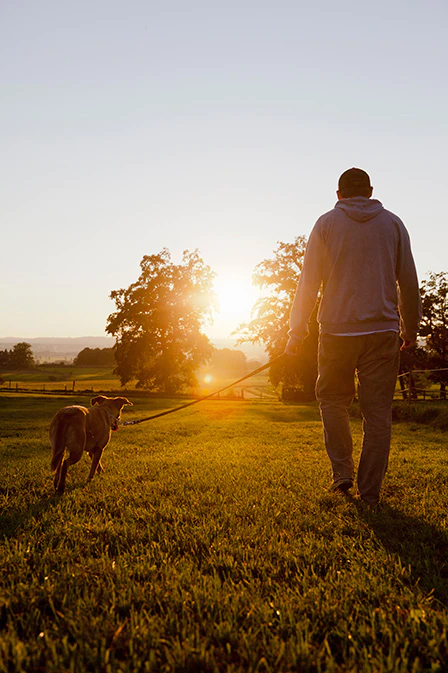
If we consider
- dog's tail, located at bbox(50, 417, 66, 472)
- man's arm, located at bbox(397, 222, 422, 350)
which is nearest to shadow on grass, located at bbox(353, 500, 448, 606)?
man's arm, located at bbox(397, 222, 422, 350)

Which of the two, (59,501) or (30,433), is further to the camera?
(30,433)

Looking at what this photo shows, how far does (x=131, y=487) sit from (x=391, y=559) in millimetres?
3102

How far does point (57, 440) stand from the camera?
4.95 metres

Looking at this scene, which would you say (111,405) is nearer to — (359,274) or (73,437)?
(73,437)

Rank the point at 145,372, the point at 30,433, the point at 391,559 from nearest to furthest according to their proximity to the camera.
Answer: the point at 391,559 < the point at 30,433 < the point at 145,372

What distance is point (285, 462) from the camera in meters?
6.94

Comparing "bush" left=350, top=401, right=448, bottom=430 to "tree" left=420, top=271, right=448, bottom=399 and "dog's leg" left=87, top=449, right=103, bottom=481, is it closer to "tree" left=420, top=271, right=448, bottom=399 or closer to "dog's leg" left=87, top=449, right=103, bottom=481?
"dog's leg" left=87, top=449, right=103, bottom=481

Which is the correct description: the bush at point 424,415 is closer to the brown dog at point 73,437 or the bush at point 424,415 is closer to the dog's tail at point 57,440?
the brown dog at point 73,437

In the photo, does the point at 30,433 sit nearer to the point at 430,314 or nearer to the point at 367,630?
the point at 367,630

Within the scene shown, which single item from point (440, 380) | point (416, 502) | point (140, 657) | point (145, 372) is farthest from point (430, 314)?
point (140, 657)

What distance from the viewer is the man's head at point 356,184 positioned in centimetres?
457

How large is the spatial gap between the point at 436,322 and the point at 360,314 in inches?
2037

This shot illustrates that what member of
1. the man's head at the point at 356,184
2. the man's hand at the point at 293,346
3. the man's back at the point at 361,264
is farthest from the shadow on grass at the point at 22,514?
the man's head at the point at 356,184

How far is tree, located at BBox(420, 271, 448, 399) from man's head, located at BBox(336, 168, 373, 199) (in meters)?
48.5
